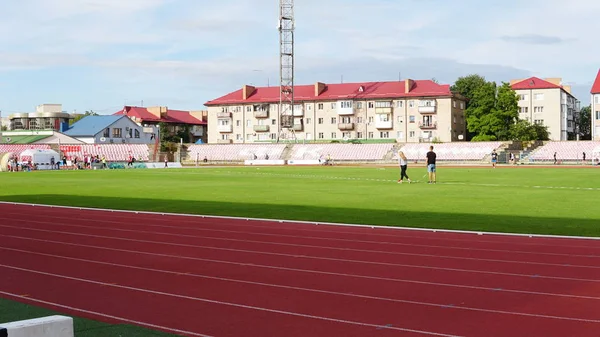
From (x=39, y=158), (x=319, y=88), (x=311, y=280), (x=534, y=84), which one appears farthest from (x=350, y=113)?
(x=311, y=280)

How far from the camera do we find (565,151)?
75.4 meters

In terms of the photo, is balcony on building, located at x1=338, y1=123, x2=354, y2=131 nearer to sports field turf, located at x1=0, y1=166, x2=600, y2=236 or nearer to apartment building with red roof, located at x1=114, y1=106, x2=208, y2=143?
apartment building with red roof, located at x1=114, y1=106, x2=208, y2=143

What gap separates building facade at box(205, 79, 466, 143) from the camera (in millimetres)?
100750

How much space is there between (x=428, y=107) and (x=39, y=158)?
5476cm

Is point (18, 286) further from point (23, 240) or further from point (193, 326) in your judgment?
point (23, 240)

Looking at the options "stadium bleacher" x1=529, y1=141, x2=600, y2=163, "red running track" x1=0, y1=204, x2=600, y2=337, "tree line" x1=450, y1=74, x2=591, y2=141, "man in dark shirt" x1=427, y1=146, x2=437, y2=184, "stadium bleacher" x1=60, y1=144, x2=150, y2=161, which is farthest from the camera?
"tree line" x1=450, y1=74, x2=591, y2=141

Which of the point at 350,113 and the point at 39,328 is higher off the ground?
the point at 350,113

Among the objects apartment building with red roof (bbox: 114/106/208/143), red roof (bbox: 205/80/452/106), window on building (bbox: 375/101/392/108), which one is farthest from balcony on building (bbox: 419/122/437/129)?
apartment building with red roof (bbox: 114/106/208/143)

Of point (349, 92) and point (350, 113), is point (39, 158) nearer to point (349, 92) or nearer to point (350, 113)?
point (350, 113)

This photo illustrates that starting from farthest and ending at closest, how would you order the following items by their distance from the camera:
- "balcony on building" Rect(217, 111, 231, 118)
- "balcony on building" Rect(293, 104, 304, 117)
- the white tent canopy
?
1. "balcony on building" Rect(217, 111, 231, 118)
2. "balcony on building" Rect(293, 104, 304, 117)
3. the white tent canopy

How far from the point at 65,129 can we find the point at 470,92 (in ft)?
211

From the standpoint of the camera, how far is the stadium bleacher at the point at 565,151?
72875 mm

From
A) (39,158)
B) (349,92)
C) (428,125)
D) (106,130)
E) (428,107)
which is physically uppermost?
(349,92)

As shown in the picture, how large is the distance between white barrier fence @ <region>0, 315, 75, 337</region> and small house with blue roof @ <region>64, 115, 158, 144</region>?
103401mm
